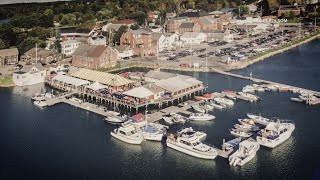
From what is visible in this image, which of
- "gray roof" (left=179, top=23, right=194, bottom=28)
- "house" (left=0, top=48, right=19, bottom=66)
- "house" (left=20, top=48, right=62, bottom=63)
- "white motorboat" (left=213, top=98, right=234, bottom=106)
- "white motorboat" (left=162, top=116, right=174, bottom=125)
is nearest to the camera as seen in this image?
"white motorboat" (left=162, top=116, right=174, bottom=125)

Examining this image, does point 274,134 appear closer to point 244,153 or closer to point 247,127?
point 247,127

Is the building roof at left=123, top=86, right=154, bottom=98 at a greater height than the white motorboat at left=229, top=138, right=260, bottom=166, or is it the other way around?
the building roof at left=123, top=86, right=154, bottom=98

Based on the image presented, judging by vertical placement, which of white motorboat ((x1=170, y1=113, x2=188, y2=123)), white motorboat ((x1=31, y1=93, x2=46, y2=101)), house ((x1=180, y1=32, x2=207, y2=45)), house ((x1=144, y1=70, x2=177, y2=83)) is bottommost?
white motorboat ((x1=170, y1=113, x2=188, y2=123))

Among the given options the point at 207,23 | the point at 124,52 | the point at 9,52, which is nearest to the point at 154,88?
the point at 124,52

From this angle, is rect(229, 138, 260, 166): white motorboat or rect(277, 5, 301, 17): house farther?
rect(277, 5, 301, 17): house

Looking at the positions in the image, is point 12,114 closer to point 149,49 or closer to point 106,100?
point 106,100

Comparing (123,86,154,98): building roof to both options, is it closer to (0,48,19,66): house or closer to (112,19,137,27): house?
(0,48,19,66): house

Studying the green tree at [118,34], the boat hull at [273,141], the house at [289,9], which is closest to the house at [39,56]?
the green tree at [118,34]

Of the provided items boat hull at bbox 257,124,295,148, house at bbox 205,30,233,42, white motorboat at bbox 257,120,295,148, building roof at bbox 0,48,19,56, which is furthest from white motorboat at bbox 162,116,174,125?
house at bbox 205,30,233,42

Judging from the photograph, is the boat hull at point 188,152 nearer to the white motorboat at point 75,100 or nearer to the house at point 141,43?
the white motorboat at point 75,100
